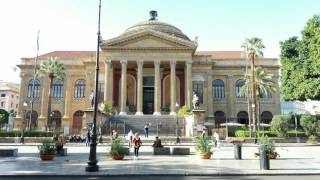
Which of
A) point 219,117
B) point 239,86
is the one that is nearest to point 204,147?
point 219,117

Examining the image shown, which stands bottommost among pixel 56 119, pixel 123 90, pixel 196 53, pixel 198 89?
pixel 56 119

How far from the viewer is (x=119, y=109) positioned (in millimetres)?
55594

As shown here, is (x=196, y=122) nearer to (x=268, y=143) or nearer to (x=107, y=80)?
(x=107, y=80)

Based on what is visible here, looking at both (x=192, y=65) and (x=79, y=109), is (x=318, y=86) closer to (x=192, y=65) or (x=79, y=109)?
(x=192, y=65)

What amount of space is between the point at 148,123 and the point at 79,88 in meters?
19.4

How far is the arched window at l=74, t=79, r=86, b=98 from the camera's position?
61.4 meters

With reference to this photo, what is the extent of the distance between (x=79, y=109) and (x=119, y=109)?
8.87 meters

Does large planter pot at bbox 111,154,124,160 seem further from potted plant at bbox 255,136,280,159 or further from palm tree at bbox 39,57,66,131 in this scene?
palm tree at bbox 39,57,66,131

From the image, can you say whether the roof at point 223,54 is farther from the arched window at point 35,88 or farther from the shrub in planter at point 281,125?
the arched window at point 35,88

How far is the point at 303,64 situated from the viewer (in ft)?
140

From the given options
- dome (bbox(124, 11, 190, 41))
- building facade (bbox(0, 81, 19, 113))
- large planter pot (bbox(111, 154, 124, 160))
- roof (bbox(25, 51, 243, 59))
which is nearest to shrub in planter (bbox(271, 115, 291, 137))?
large planter pot (bbox(111, 154, 124, 160))

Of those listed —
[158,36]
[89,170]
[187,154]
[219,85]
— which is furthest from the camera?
[219,85]

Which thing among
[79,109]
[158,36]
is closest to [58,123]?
[79,109]

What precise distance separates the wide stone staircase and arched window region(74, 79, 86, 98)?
14.5 m
